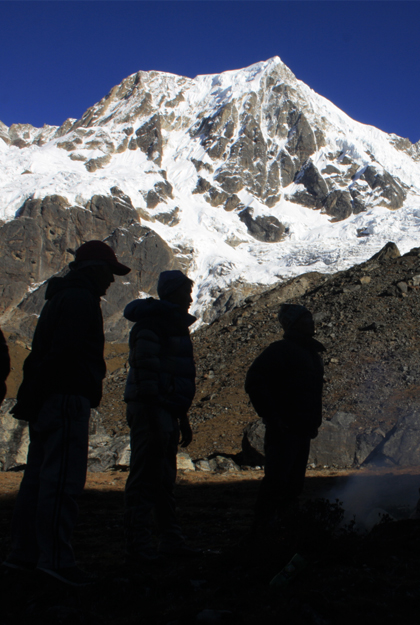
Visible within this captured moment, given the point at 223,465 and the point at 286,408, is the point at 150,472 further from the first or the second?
the point at 223,465

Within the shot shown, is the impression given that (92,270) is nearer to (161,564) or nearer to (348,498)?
(161,564)

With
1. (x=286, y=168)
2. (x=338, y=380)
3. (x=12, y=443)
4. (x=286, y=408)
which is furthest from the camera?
(x=286, y=168)

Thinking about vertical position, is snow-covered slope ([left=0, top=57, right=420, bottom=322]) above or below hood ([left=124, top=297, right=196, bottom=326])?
above

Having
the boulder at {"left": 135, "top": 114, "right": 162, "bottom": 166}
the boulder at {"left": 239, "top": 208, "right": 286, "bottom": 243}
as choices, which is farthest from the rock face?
the boulder at {"left": 135, "top": 114, "right": 162, "bottom": 166}

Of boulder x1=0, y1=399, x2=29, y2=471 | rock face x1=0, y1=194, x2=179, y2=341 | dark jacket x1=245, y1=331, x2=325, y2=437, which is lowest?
boulder x1=0, y1=399, x2=29, y2=471

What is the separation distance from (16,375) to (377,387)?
43974 millimetres

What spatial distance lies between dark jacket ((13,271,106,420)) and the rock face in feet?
411

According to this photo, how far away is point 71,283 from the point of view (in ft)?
11.8

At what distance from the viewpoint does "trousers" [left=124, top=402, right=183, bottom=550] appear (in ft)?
13.2

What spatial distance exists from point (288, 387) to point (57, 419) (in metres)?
2.20

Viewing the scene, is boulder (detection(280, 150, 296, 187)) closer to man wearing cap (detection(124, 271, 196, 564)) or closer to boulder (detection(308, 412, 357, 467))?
boulder (detection(308, 412, 357, 467))

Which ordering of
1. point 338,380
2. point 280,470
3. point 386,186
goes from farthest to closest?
1. point 386,186
2. point 338,380
3. point 280,470

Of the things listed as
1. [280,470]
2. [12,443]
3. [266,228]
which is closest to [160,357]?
[280,470]

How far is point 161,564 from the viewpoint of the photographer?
376 cm
